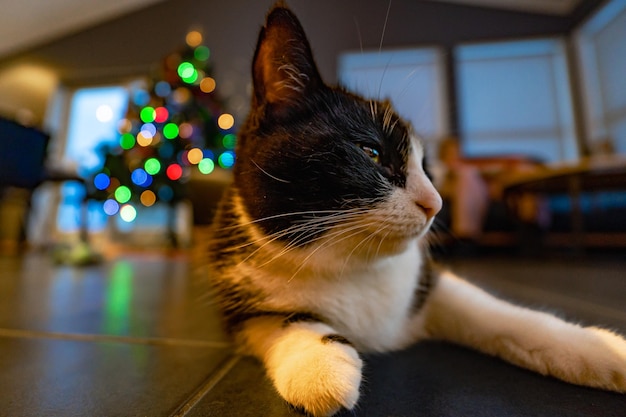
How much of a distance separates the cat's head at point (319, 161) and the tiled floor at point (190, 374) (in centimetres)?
20

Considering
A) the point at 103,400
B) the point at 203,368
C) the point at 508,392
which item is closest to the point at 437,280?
the point at 508,392

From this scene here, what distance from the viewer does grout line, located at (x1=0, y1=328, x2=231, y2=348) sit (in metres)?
0.67

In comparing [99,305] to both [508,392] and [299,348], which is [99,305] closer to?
[299,348]

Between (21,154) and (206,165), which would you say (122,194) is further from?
(21,154)

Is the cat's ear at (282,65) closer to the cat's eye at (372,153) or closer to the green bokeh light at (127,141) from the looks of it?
the cat's eye at (372,153)

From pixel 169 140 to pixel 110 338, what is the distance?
2371 mm

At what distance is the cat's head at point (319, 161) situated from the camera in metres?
0.48

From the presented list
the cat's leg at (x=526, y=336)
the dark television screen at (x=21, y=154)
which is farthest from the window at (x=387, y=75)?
the dark television screen at (x=21, y=154)

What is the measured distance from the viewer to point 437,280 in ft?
2.23

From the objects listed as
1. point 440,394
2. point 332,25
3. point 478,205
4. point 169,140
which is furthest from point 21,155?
point 478,205

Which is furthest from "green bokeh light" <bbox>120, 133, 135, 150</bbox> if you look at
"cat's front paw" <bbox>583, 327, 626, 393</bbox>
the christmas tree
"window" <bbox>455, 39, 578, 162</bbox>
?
"cat's front paw" <bbox>583, 327, 626, 393</bbox>

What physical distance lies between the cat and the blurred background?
0.30 ft

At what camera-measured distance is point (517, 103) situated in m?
3.26

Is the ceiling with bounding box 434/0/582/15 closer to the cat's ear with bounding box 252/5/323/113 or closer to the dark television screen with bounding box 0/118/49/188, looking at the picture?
the cat's ear with bounding box 252/5/323/113
